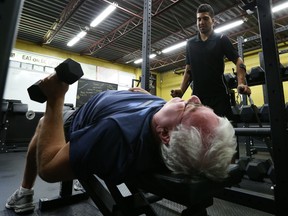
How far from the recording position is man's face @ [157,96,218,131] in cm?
70

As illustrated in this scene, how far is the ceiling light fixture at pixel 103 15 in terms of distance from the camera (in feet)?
16.0

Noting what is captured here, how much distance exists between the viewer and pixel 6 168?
263cm

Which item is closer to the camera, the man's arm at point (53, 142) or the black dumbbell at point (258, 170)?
the man's arm at point (53, 142)

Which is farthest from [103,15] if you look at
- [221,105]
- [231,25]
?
[221,105]

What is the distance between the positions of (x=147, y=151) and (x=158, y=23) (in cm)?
560

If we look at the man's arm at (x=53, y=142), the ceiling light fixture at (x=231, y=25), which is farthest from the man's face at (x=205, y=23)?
the ceiling light fixture at (x=231, y=25)

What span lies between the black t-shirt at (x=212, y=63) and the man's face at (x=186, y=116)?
0.99m

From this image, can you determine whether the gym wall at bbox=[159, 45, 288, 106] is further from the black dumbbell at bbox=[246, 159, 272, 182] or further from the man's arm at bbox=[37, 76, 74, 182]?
the man's arm at bbox=[37, 76, 74, 182]

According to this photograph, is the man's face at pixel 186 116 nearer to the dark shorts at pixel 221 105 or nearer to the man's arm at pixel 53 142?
the man's arm at pixel 53 142

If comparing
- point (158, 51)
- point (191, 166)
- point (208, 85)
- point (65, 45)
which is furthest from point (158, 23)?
point (191, 166)

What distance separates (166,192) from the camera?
0.62 m

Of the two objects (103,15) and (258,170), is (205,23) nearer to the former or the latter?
(258,170)

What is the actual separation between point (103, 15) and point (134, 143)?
530cm

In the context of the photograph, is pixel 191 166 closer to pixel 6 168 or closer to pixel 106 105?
pixel 106 105
